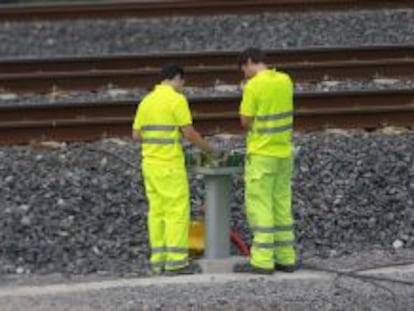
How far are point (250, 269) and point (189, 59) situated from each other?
22.9 ft

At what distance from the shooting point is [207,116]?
533 inches

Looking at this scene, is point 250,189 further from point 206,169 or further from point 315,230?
point 315,230

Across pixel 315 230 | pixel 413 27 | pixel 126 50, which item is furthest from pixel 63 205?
pixel 413 27

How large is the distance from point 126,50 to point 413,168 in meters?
7.49

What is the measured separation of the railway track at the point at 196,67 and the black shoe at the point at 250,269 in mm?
6055

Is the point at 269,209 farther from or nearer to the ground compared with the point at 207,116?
nearer to the ground

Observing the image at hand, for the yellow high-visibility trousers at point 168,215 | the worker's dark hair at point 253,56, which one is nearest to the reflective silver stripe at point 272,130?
the worker's dark hair at point 253,56

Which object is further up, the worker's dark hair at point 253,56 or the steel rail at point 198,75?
the worker's dark hair at point 253,56

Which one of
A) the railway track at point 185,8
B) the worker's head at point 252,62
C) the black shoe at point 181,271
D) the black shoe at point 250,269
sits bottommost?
the black shoe at point 181,271

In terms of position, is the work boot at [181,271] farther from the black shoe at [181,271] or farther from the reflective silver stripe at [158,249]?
the reflective silver stripe at [158,249]

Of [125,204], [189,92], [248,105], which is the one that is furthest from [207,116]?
[248,105]

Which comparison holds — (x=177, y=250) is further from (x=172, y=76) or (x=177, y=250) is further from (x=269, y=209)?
(x=172, y=76)

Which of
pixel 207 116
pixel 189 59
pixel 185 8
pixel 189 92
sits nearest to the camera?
pixel 207 116

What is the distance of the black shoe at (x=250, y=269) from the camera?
9453 mm
